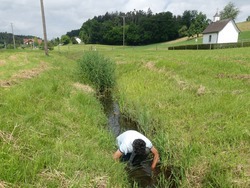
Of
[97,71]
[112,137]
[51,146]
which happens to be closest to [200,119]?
[112,137]

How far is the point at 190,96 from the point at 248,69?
12.3 feet

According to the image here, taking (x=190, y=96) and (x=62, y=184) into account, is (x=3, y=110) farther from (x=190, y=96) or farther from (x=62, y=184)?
(x=190, y=96)

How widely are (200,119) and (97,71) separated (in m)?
5.55

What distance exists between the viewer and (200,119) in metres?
4.00

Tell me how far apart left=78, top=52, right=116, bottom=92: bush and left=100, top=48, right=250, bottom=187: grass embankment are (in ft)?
4.07

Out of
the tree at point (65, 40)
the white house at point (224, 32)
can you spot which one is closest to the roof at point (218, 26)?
the white house at point (224, 32)

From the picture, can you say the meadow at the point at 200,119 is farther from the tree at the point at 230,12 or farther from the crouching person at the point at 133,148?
the tree at the point at 230,12

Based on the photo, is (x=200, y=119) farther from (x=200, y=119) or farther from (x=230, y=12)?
(x=230, y=12)

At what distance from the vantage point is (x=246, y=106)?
4.11m

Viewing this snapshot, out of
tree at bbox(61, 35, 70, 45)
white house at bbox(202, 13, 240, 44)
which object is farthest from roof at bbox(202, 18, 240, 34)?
tree at bbox(61, 35, 70, 45)

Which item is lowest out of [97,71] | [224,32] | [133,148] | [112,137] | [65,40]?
[112,137]

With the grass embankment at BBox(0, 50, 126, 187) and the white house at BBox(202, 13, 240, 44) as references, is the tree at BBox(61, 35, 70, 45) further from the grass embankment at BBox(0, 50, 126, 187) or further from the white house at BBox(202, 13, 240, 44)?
the grass embankment at BBox(0, 50, 126, 187)

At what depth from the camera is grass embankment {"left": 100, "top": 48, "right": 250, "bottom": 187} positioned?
103 inches

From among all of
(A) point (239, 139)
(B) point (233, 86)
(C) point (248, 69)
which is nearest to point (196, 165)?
(A) point (239, 139)
